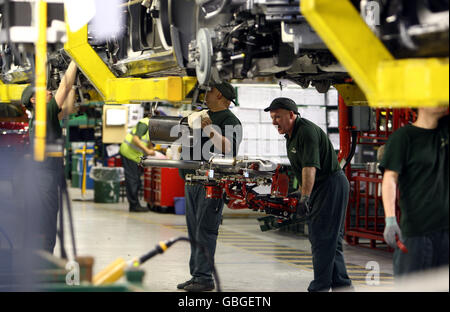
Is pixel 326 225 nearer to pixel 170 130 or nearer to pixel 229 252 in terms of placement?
pixel 170 130

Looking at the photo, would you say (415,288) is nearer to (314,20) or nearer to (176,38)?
(314,20)

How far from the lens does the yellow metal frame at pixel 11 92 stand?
9.95 metres

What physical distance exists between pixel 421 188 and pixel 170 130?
3.53 m

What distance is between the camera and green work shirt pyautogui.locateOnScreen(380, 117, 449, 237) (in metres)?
4.50

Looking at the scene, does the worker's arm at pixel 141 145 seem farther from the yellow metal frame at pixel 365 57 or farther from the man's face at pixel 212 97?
the yellow metal frame at pixel 365 57

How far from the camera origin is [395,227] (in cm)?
465

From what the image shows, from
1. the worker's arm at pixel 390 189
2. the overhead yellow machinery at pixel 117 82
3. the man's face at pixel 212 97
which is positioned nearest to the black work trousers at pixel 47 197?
the overhead yellow machinery at pixel 117 82

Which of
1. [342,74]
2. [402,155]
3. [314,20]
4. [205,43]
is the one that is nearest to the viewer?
[314,20]

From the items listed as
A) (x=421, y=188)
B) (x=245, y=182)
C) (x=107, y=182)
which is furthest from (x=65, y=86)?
(x=107, y=182)

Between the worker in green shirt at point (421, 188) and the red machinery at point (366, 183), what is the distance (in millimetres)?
5154

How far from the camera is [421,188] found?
454cm

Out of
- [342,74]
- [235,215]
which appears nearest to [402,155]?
[342,74]

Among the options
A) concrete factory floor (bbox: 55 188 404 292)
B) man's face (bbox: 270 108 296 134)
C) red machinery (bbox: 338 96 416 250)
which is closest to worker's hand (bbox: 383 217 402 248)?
concrete factory floor (bbox: 55 188 404 292)
